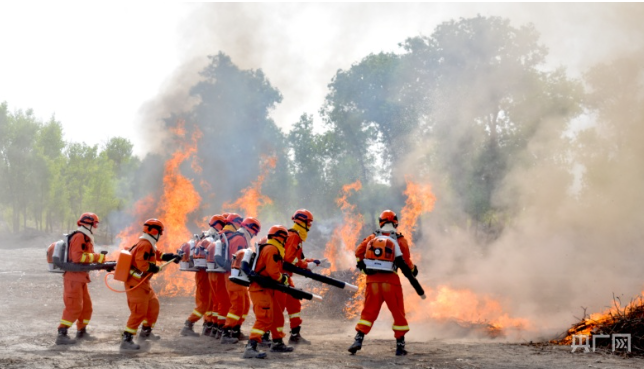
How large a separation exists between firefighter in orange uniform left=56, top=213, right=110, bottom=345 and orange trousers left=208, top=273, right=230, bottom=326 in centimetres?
220

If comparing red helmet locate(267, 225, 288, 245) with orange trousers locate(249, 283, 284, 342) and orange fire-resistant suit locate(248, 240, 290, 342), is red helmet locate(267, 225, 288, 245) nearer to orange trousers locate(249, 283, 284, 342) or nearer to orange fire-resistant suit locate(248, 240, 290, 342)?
orange fire-resistant suit locate(248, 240, 290, 342)

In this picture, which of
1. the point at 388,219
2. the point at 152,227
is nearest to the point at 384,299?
the point at 388,219

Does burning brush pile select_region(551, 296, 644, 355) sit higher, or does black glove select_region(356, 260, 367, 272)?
black glove select_region(356, 260, 367, 272)

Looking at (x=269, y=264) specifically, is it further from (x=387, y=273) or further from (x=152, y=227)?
(x=152, y=227)

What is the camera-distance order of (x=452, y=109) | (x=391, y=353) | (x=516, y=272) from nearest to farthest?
1. (x=391, y=353)
2. (x=516, y=272)
3. (x=452, y=109)

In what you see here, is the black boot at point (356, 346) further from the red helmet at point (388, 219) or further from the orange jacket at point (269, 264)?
the red helmet at point (388, 219)

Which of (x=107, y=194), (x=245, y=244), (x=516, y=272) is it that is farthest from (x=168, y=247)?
(x=107, y=194)

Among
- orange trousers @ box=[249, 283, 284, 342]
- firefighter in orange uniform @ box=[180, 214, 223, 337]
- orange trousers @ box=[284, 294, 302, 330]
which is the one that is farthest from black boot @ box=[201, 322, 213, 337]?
orange trousers @ box=[249, 283, 284, 342]

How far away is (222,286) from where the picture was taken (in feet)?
38.3

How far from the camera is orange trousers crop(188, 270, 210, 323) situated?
40.0 feet

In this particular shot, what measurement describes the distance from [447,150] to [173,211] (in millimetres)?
15550

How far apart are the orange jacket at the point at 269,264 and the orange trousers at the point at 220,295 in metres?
2.48

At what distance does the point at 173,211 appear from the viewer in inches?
837

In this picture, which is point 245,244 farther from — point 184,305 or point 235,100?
point 235,100
